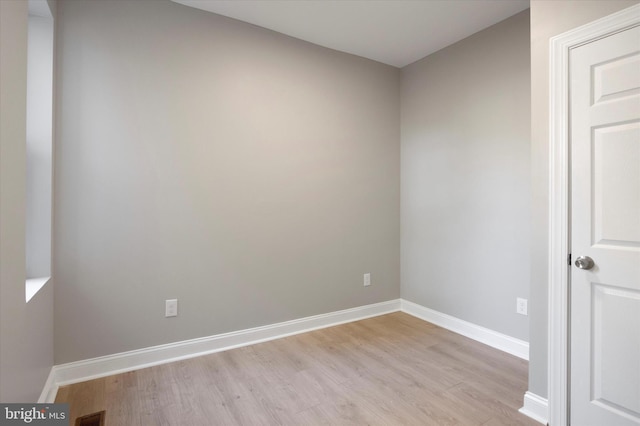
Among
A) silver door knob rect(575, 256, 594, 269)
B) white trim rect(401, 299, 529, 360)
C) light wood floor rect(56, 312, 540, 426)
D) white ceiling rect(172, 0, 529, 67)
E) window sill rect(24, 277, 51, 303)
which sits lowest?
light wood floor rect(56, 312, 540, 426)

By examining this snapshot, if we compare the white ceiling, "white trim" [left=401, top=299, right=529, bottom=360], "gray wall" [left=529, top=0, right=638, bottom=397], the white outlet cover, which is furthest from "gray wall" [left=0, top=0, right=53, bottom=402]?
"white trim" [left=401, top=299, right=529, bottom=360]

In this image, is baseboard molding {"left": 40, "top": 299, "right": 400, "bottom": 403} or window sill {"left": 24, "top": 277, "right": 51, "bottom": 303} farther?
baseboard molding {"left": 40, "top": 299, "right": 400, "bottom": 403}

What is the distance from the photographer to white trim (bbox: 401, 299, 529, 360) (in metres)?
2.57

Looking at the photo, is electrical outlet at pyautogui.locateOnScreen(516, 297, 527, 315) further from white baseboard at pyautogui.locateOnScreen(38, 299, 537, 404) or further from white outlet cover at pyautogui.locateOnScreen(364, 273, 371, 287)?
white outlet cover at pyautogui.locateOnScreen(364, 273, 371, 287)

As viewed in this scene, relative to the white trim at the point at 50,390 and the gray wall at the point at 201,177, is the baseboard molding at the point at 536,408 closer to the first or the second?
the gray wall at the point at 201,177

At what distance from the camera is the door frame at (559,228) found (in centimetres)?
167

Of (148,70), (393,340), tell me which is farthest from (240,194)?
(393,340)

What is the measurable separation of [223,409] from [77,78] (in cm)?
235

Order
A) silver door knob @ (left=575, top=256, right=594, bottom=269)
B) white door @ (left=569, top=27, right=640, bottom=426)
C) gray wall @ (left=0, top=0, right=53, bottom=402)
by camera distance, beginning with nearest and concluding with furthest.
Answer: gray wall @ (left=0, top=0, right=53, bottom=402) < white door @ (left=569, top=27, right=640, bottom=426) < silver door knob @ (left=575, top=256, right=594, bottom=269)

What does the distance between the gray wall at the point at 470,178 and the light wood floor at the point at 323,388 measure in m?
0.56

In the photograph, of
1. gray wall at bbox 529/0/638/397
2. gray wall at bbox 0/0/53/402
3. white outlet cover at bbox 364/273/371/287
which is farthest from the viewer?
white outlet cover at bbox 364/273/371/287

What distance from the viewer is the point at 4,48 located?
1.21 m

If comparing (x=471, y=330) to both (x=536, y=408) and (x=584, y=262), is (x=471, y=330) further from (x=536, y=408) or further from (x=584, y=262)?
(x=584, y=262)

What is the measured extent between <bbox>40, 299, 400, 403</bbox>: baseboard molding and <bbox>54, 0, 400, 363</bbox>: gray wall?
65mm
